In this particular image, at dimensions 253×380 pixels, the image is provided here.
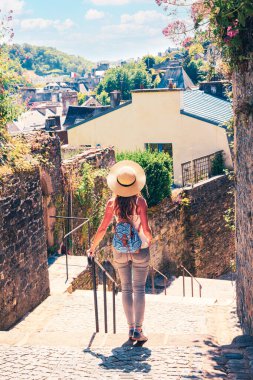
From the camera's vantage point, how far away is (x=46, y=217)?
12.8 m

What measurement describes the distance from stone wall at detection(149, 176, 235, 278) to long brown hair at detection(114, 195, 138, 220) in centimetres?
1063

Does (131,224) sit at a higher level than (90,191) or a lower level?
higher

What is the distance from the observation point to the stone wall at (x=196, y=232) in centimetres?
1723

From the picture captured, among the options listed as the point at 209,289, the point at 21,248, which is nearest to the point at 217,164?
the point at 209,289

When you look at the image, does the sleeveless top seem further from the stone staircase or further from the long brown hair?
the stone staircase

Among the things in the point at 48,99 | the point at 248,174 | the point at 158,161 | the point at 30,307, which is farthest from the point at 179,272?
the point at 48,99

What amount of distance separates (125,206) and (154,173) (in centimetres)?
1064

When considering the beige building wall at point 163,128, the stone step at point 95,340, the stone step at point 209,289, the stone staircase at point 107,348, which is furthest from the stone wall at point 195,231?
the stone step at point 95,340

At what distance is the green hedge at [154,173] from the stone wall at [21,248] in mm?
7301

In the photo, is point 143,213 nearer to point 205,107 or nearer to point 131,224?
point 131,224

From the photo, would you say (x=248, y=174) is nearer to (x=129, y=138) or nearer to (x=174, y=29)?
(x=174, y=29)

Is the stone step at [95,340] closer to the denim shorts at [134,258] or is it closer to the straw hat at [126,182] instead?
the denim shorts at [134,258]

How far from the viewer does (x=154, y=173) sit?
16.5 meters

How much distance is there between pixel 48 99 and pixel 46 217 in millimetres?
134130
